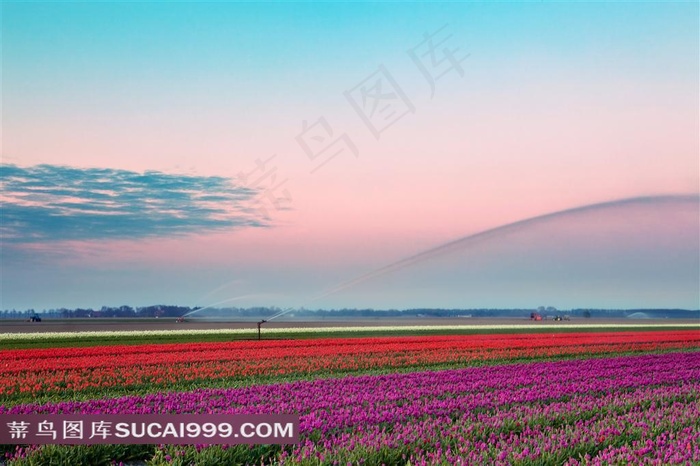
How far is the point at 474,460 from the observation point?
8.87 meters

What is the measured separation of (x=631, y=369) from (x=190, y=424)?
57.4 feet

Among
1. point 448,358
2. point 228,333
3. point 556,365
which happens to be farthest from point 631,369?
point 228,333

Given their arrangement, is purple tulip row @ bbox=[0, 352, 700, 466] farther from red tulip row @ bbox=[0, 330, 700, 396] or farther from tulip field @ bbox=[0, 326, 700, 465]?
red tulip row @ bbox=[0, 330, 700, 396]

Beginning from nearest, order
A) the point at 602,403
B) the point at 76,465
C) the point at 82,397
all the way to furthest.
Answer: the point at 76,465, the point at 602,403, the point at 82,397

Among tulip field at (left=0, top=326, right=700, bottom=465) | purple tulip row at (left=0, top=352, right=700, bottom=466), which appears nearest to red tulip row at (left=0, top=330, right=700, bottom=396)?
tulip field at (left=0, top=326, right=700, bottom=465)

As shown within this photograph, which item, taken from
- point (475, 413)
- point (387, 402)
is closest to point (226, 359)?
point (387, 402)

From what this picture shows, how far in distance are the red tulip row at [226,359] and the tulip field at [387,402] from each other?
0.10m

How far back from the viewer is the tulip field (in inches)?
378

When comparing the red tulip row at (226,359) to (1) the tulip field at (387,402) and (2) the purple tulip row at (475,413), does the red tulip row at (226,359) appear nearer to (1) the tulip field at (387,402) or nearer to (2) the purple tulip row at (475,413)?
(1) the tulip field at (387,402)

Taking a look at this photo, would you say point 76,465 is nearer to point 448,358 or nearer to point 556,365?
point 556,365

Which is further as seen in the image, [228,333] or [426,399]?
[228,333]

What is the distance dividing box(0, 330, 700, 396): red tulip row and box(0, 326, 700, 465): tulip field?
0.10 meters

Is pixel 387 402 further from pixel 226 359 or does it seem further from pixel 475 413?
pixel 226 359

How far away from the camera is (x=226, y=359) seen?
87.9ft
